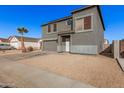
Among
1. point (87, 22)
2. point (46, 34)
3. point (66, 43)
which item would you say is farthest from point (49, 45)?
point (87, 22)

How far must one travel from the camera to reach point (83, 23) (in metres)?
12.6

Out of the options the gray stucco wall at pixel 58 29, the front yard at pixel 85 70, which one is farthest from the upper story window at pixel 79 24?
the front yard at pixel 85 70

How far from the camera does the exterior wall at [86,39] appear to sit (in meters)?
11.6

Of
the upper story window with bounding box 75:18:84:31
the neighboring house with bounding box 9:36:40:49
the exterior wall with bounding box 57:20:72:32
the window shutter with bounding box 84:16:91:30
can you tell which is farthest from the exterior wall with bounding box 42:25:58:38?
the neighboring house with bounding box 9:36:40:49

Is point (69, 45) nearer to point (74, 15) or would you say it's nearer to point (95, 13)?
point (74, 15)

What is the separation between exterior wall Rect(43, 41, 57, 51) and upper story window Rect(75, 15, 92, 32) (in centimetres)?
555

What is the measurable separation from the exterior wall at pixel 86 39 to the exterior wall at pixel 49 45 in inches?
174

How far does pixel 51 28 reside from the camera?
17875 mm

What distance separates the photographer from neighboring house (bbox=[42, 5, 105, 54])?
11.7m

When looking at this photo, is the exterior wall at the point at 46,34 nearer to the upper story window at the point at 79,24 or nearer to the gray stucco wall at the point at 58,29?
the gray stucco wall at the point at 58,29

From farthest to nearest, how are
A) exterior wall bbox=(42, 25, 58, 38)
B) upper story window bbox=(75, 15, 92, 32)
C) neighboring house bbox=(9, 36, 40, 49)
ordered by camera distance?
1. neighboring house bbox=(9, 36, 40, 49)
2. exterior wall bbox=(42, 25, 58, 38)
3. upper story window bbox=(75, 15, 92, 32)

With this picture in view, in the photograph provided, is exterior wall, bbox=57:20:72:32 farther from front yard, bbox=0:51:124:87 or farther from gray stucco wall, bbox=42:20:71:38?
front yard, bbox=0:51:124:87
